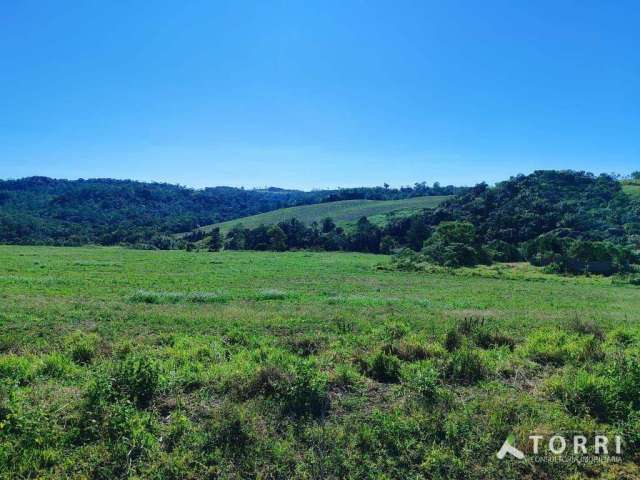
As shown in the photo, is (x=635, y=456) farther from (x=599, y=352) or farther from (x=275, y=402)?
(x=275, y=402)

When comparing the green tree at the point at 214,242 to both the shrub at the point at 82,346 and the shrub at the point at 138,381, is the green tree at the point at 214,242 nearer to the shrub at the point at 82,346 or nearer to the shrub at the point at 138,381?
the shrub at the point at 82,346

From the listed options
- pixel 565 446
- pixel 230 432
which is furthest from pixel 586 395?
pixel 230 432

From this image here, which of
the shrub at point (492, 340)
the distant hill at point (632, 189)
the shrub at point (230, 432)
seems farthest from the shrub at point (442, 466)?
the distant hill at point (632, 189)

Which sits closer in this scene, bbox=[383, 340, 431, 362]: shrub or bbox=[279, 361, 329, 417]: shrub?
bbox=[279, 361, 329, 417]: shrub

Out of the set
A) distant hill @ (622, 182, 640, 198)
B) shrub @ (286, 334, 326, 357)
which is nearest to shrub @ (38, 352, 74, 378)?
shrub @ (286, 334, 326, 357)

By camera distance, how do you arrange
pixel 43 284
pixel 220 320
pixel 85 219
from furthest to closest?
pixel 85 219 → pixel 43 284 → pixel 220 320

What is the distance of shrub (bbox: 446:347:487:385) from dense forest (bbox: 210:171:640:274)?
38.4m

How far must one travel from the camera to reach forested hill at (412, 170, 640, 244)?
76.4 m

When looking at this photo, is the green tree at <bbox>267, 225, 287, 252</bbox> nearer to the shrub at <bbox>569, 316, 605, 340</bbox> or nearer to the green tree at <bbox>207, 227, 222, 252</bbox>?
the green tree at <bbox>207, 227, 222, 252</bbox>

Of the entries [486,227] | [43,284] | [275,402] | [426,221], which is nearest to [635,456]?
[275,402]

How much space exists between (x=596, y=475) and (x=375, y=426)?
328cm

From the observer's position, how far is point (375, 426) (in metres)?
6.39

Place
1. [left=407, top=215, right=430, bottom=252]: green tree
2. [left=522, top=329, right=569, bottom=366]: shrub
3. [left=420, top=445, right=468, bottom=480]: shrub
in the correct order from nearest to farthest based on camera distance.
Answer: [left=420, top=445, right=468, bottom=480]: shrub
[left=522, top=329, right=569, bottom=366]: shrub
[left=407, top=215, right=430, bottom=252]: green tree

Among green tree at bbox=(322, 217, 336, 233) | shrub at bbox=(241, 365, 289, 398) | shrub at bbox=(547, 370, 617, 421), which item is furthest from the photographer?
green tree at bbox=(322, 217, 336, 233)
